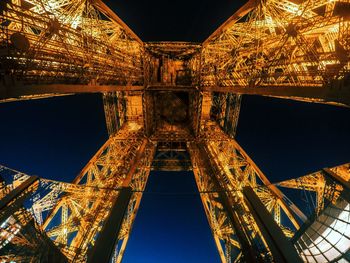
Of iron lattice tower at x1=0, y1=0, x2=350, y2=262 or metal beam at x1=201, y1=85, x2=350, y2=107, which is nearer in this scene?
metal beam at x1=201, y1=85, x2=350, y2=107

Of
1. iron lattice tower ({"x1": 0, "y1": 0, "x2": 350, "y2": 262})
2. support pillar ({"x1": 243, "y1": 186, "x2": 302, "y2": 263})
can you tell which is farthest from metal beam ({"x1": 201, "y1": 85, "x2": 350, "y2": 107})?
support pillar ({"x1": 243, "y1": 186, "x2": 302, "y2": 263})

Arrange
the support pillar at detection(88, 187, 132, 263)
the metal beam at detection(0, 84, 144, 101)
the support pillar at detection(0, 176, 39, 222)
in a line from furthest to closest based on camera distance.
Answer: the support pillar at detection(0, 176, 39, 222) → the support pillar at detection(88, 187, 132, 263) → the metal beam at detection(0, 84, 144, 101)

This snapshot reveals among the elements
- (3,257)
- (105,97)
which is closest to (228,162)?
(105,97)

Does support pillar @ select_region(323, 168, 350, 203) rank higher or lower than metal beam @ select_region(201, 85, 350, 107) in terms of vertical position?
lower

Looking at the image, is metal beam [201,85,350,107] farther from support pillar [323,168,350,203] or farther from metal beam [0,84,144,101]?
metal beam [0,84,144,101]

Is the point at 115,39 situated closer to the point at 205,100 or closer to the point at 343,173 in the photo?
the point at 205,100

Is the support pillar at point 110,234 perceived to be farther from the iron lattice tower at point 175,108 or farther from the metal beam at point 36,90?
the metal beam at point 36,90
